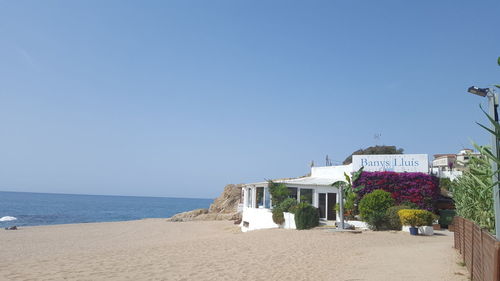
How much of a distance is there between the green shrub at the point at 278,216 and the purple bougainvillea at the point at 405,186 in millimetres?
5002

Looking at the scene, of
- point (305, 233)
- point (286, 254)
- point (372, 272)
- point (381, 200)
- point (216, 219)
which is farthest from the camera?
point (216, 219)

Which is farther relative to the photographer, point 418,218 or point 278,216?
point 278,216

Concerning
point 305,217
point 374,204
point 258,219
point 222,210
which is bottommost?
point 222,210

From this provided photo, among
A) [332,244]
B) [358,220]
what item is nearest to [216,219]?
[358,220]

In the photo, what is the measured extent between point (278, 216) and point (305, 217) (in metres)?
2.22

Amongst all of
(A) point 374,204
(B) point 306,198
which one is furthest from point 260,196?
(A) point 374,204

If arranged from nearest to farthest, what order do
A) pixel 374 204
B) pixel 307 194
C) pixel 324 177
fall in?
pixel 374 204, pixel 307 194, pixel 324 177

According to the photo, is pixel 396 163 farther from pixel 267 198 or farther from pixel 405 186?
pixel 267 198

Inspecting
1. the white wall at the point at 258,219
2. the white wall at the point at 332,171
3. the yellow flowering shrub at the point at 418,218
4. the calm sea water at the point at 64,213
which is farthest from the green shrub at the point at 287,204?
the calm sea water at the point at 64,213

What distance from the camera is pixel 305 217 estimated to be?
815 inches

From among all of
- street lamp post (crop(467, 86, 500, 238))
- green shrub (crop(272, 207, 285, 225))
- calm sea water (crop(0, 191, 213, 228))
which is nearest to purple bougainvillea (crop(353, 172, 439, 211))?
green shrub (crop(272, 207, 285, 225))

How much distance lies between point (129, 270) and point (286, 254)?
5323mm

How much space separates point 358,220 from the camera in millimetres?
21656

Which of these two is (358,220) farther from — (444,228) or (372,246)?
(372,246)
